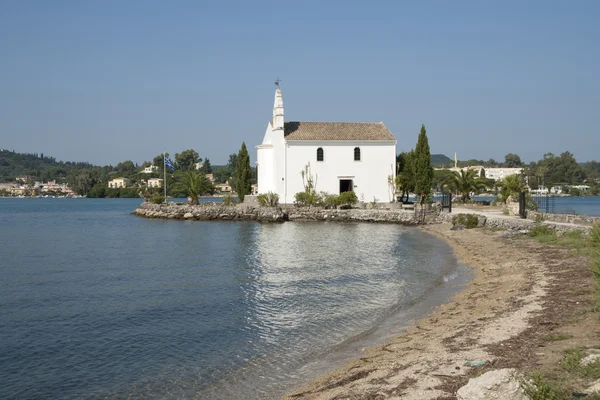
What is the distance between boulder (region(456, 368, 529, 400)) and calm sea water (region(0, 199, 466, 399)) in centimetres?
347

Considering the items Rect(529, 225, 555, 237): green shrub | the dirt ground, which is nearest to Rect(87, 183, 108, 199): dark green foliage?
Rect(529, 225, 555, 237): green shrub

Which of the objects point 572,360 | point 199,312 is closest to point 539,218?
point 199,312

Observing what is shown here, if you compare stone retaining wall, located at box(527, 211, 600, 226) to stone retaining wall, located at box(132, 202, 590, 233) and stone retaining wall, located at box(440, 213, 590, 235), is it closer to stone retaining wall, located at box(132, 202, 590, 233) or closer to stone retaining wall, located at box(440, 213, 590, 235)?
stone retaining wall, located at box(440, 213, 590, 235)

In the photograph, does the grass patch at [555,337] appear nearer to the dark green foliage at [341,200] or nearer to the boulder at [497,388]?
the boulder at [497,388]

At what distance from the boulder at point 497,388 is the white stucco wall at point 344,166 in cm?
4236

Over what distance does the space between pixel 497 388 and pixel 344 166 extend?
1709 inches

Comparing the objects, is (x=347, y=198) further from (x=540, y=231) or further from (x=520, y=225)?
(x=540, y=231)

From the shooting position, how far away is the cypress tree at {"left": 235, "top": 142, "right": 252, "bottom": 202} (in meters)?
52.2

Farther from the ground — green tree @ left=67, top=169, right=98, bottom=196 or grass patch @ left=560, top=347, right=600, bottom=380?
green tree @ left=67, top=169, right=98, bottom=196

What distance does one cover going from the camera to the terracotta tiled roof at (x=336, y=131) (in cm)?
4822

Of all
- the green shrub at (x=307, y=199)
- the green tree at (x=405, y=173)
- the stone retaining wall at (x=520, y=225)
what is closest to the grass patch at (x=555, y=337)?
the stone retaining wall at (x=520, y=225)

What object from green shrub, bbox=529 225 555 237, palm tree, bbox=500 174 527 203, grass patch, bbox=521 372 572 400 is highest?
palm tree, bbox=500 174 527 203

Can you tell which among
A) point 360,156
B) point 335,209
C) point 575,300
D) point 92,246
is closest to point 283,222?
point 335,209

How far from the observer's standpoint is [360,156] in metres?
48.4
